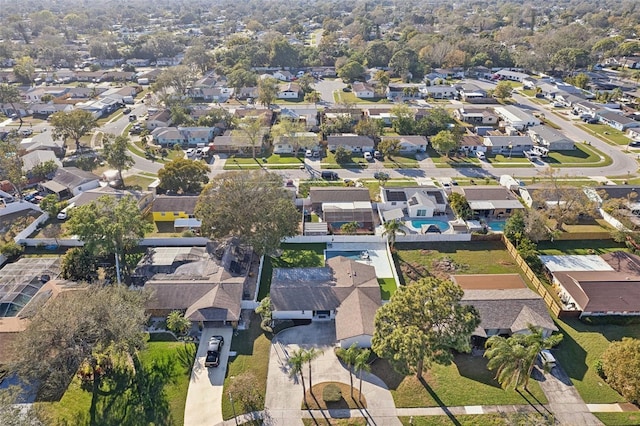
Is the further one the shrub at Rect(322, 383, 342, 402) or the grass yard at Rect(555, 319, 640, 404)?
the grass yard at Rect(555, 319, 640, 404)

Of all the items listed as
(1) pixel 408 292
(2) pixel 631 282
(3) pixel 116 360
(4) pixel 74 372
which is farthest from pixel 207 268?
(2) pixel 631 282

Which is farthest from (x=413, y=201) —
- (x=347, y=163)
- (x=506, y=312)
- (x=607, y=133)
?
(x=607, y=133)

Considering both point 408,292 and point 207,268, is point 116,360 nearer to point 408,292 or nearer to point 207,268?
point 207,268

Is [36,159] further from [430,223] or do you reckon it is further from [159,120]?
Result: [430,223]

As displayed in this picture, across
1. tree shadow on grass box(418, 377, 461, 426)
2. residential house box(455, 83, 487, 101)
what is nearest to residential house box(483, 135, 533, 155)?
residential house box(455, 83, 487, 101)

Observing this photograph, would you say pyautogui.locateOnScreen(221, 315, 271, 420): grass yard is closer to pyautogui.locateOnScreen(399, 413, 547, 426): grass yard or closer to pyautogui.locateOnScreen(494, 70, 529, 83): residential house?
pyautogui.locateOnScreen(399, 413, 547, 426): grass yard
